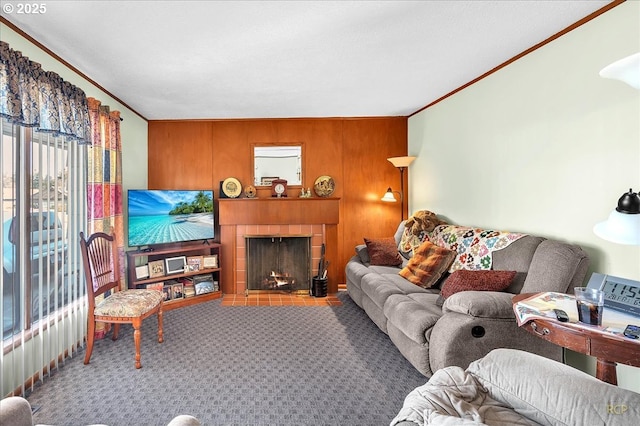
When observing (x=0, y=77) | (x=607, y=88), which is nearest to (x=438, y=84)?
(x=607, y=88)

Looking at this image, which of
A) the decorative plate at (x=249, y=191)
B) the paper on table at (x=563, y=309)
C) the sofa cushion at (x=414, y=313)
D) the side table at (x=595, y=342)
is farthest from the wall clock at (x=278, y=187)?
the side table at (x=595, y=342)

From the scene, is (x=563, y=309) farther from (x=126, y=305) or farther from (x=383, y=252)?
(x=126, y=305)

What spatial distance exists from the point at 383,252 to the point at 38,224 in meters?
3.37

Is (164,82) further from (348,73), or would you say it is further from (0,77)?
(348,73)

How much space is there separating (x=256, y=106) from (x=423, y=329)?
322 centimetres

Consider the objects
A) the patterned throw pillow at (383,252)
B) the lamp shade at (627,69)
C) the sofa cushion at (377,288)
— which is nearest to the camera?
the lamp shade at (627,69)

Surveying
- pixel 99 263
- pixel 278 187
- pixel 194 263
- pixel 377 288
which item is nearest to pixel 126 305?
pixel 99 263

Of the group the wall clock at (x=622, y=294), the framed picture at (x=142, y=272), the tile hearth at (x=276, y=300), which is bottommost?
the tile hearth at (x=276, y=300)

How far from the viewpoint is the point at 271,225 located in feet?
15.5

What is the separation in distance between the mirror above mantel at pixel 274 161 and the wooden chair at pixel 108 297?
2.18 meters

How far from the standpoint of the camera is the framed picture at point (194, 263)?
4.49 meters

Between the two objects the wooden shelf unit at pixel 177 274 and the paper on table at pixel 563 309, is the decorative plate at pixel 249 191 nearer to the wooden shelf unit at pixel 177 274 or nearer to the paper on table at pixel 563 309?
the wooden shelf unit at pixel 177 274

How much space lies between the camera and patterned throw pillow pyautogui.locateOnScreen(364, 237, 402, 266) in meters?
4.14

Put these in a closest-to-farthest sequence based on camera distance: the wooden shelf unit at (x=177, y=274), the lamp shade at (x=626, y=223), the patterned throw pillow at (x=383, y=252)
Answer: the lamp shade at (x=626, y=223)
the wooden shelf unit at (x=177, y=274)
the patterned throw pillow at (x=383, y=252)
